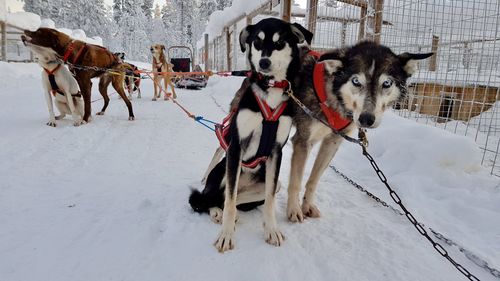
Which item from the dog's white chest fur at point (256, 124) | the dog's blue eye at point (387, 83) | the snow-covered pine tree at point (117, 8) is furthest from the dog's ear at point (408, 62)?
the snow-covered pine tree at point (117, 8)

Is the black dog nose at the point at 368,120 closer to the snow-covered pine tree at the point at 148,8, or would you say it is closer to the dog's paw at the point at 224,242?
the dog's paw at the point at 224,242

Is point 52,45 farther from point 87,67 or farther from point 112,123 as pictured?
point 112,123

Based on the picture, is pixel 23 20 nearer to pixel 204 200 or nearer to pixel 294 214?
pixel 204 200

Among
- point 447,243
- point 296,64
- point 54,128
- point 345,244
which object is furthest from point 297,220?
point 54,128

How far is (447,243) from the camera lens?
181cm

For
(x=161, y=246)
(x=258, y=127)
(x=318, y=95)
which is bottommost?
(x=161, y=246)

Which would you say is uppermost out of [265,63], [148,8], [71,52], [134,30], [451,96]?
[148,8]

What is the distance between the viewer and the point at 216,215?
2.02 m

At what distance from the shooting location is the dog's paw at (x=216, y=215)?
1999 mm

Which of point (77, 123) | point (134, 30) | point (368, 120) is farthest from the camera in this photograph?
point (134, 30)

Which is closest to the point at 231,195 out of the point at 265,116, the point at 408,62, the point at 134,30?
the point at 265,116

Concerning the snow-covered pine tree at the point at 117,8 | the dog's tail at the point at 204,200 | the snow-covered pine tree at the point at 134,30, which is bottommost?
the dog's tail at the point at 204,200

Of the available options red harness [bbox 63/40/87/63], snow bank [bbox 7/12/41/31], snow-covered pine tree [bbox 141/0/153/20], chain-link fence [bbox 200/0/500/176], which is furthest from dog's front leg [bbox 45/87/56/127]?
snow-covered pine tree [bbox 141/0/153/20]

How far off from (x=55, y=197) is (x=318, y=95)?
206 centimetres
